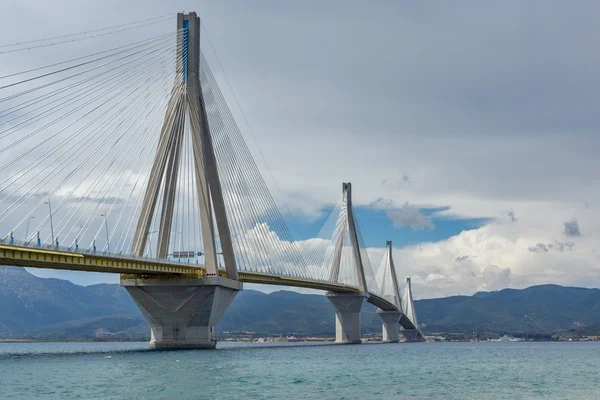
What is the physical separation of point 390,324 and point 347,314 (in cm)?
3703

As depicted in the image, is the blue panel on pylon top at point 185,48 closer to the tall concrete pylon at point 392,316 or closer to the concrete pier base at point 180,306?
the concrete pier base at point 180,306

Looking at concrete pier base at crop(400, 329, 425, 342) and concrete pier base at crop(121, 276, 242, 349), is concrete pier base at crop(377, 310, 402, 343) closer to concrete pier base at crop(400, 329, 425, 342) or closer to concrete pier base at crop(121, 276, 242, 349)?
concrete pier base at crop(400, 329, 425, 342)

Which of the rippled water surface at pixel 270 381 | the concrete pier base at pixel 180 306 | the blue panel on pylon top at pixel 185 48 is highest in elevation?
the blue panel on pylon top at pixel 185 48

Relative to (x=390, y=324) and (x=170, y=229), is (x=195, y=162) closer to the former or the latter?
(x=170, y=229)

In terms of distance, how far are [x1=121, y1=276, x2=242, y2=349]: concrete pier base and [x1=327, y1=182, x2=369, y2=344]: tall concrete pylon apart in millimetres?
47848

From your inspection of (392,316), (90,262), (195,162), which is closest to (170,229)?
(195,162)

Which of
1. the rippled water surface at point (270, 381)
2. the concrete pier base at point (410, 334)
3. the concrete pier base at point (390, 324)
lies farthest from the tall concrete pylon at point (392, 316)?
the rippled water surface at point (270, 381)

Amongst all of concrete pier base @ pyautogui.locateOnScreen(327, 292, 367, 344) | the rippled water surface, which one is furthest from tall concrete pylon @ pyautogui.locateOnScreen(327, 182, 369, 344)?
the rippled water surface

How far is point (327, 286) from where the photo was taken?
339ft

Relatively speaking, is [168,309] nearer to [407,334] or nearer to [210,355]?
[210,355]

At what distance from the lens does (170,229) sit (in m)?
62.2

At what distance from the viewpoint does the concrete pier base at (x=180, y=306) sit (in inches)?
2537

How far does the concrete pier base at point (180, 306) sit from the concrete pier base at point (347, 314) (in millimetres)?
53835

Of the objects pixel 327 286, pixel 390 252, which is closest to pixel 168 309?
pixel 327 286
